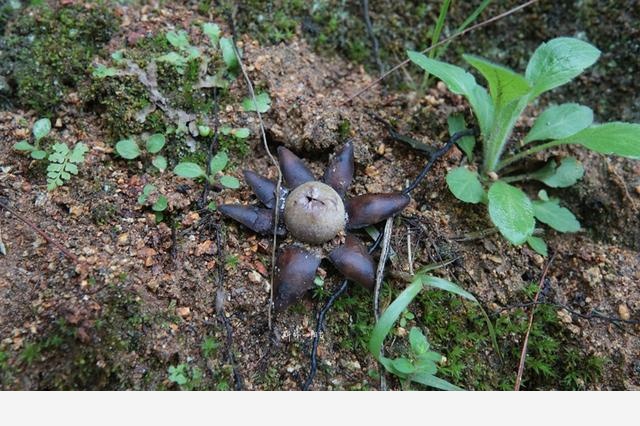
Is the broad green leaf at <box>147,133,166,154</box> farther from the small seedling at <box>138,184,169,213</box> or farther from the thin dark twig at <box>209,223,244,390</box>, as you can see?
the thin dark twig at <box>209,223,244,390</box>

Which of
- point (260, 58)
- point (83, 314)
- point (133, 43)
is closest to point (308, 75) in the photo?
point (260, 58)

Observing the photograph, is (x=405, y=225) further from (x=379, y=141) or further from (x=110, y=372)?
(x=110, y=372)

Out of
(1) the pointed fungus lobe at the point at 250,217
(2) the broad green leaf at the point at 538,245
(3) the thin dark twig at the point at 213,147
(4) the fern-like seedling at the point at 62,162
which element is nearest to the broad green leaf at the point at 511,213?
(2) the broad green leaf at the point at 538,245

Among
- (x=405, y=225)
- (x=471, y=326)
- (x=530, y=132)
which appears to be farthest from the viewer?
(x=530, y=132)

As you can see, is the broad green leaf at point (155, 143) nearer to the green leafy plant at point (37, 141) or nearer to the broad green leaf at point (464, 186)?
the green leafy plant at point (37, 141)

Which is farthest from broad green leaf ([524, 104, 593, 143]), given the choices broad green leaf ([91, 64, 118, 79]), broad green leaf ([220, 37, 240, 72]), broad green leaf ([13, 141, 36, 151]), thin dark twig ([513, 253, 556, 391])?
broad green leaf ([13, 141, 36, 151])
